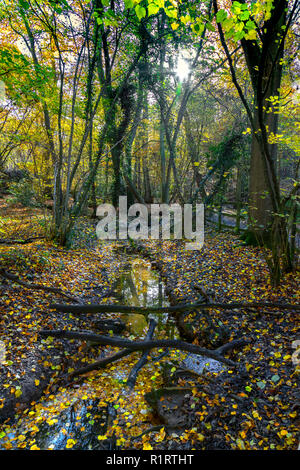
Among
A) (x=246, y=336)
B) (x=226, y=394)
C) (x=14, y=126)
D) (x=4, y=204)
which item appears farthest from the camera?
(x=4, y=204)

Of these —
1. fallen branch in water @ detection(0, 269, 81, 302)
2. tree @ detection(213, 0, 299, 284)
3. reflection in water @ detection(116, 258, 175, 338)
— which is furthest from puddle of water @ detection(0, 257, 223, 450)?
tree @ detection(213, 0, 299, 284)

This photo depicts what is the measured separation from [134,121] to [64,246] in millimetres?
7221

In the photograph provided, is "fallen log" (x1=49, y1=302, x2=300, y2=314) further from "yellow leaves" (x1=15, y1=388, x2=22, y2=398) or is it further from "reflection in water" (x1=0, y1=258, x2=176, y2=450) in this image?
"yellow leaves" (x1=15, y1=388, x2=22, y2=398)

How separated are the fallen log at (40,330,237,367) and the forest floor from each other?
14 cm

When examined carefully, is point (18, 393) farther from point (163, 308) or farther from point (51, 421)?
point (163, 308)

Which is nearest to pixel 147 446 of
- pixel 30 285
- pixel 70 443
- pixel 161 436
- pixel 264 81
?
pixel 161 436

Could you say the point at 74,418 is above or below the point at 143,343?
below

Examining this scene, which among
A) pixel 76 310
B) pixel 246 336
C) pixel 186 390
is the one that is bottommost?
pixel 186 390

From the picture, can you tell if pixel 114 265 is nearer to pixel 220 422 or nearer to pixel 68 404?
pixel 68 404

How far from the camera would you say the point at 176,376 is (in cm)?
324

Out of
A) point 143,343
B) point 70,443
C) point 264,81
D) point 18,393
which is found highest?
point 264,81

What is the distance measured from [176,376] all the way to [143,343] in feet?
2.09

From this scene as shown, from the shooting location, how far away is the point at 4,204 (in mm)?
13828

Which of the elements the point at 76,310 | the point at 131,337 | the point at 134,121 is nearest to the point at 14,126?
the point at 134,121
